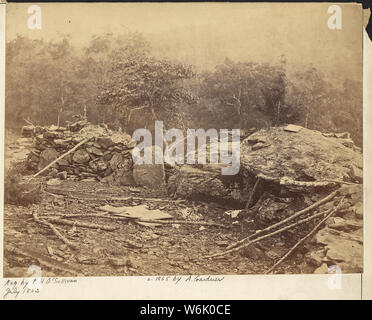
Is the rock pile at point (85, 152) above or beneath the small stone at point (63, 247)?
above

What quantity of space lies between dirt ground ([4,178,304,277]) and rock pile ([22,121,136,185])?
253 mm

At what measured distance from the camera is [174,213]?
471 cm

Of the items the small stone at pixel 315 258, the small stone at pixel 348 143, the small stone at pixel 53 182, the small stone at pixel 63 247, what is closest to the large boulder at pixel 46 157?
the small stone at pixel 53 182

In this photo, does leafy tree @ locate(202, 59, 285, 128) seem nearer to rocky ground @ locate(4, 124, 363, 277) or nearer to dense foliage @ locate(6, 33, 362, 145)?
dense foliage @ locate(6, 33, 362, 145)

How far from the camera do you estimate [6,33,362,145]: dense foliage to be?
15.4 ft

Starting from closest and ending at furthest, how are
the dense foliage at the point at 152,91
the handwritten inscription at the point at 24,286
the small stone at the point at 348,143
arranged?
the handwritten inscription at the point at 24,286, the dense foliage at the point at 152,91, the small stone at the point at 348,143

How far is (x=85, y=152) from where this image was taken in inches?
188

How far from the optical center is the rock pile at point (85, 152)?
4.71 metres

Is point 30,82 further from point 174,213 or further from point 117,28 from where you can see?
point 174,213

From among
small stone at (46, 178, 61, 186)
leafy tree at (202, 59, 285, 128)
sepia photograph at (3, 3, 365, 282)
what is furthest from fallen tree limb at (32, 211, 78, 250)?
leafy tree at (202, 59, 285, 128)

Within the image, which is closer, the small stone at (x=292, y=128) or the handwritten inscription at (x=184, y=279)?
the handwritten inscription at (x=184, y=279)

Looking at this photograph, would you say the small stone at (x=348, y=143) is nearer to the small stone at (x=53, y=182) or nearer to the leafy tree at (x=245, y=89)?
the leafy tree at (x=245, y=89)

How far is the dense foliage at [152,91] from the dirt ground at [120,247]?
44.5 inches

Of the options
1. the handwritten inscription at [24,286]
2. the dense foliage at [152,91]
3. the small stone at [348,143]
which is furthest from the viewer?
the small stone at [348,143]
